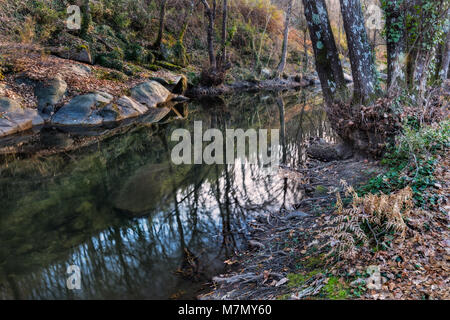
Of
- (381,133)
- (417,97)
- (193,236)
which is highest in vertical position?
(417,97)

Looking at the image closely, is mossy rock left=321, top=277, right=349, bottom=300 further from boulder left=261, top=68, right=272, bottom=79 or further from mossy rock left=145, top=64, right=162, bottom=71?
boulder left=261, top=68, right=272, bottom=79

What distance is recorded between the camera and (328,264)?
3164mm

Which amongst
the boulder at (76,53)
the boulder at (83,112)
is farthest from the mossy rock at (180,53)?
the boulder at (83,112)

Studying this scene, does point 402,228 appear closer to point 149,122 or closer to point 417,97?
point 417,97

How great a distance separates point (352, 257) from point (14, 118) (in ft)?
37.8

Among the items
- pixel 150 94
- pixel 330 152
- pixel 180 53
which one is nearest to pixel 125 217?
pixel 330 152

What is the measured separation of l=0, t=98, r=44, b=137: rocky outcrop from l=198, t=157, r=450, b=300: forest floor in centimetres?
→ 944

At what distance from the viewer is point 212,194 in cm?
607

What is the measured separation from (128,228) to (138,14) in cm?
2146

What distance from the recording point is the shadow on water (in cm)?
380

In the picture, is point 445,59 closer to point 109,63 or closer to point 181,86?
point 181,86

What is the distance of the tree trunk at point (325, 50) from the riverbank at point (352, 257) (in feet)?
8.39

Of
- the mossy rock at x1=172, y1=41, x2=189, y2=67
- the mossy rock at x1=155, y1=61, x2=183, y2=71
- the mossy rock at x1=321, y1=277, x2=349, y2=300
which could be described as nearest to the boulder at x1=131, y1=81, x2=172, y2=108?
the mossy rock at x1=155, y1=61, x2=183, y2=71

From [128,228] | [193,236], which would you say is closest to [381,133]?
[193,236]
